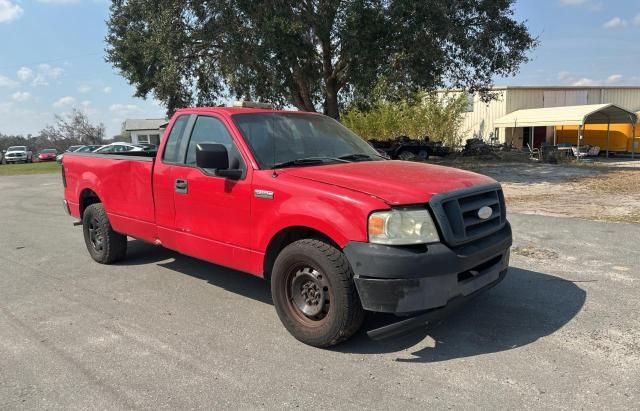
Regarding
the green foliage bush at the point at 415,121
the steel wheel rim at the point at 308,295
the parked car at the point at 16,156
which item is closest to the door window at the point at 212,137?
the steel wheel rim at the point at 308,295

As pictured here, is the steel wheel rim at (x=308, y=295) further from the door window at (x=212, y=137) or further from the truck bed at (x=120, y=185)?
the truck bed at (x=120, y=185)

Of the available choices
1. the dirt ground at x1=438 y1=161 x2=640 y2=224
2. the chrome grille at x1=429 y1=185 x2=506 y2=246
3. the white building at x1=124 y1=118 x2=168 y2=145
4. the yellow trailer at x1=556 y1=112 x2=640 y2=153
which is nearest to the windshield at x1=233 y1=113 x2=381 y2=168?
the chrome grille at x1=429 y1=185 x2=506 y2=246

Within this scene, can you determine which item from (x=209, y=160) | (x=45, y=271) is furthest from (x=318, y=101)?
(x=209, y=160)

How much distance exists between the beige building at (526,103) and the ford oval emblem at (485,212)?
1448 inches

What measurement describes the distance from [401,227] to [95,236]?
483 centimetres

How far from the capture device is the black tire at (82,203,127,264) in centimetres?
637

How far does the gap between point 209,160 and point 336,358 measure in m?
1.91

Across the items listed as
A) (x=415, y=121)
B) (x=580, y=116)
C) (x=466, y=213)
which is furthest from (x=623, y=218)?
(x=415, y=121)

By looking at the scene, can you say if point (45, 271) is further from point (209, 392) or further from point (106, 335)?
point (209, 392)

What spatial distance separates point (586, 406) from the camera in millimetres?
3000

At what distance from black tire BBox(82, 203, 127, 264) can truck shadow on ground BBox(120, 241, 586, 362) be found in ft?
4.19

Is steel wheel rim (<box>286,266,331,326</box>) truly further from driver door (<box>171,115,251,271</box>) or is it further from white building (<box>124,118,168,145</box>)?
white building (<box>124,118,168,145</box>)

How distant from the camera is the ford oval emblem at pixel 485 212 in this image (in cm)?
389

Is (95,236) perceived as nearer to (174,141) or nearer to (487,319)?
(174,141)
